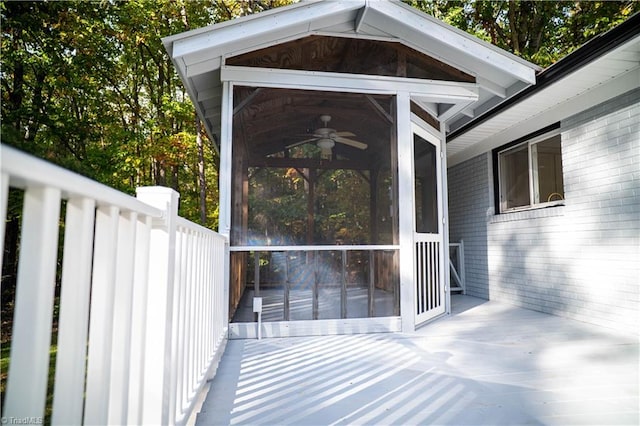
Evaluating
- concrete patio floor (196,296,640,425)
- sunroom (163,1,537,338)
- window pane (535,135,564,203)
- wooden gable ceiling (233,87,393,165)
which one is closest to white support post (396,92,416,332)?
sunroom (163,1,537,338)

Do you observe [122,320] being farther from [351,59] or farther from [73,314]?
[351,59]

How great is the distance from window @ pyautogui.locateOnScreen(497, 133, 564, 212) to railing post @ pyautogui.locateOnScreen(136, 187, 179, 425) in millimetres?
4913

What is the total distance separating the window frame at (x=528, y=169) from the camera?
4738 mm

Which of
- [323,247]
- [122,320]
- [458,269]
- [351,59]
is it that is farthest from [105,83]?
[122,320]

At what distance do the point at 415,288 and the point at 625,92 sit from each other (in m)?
2.89

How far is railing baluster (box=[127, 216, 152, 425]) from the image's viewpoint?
1.05 metres

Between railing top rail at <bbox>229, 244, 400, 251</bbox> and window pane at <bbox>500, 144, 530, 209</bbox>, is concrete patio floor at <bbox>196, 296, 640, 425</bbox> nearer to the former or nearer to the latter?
railing top rail at <bbox>229, 244, 400, 251</bbox>

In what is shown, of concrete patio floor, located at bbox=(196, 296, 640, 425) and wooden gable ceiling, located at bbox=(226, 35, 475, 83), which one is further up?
wooden gable ceiling, located at bbox=(226, 35, 475, 83)

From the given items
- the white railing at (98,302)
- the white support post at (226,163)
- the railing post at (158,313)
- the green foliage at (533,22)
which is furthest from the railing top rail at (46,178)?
the green foliage at (533,22)

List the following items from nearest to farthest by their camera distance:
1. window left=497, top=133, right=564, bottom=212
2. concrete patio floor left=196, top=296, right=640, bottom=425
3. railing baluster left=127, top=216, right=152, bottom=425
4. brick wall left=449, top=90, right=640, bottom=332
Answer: railing baluster left=127, top=216, right=152, bottom=425
concrete patio floor left=196, top=296, right=640, bottom=425
brick wall left=449, top=90, right=640, bottom=332
window left=497, top=133, right=564, bottom=212

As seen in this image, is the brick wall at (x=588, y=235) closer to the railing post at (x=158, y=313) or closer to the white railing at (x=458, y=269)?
the white railing at (x=458, y=269)

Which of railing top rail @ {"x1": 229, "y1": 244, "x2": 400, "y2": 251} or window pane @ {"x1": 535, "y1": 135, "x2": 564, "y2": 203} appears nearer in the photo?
railing top rail @ {"x1": 229, "y1": 244, "x2": 400, "y2": 251}

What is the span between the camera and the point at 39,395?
1.87ft

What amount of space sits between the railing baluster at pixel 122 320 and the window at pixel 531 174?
5088 millimetres
